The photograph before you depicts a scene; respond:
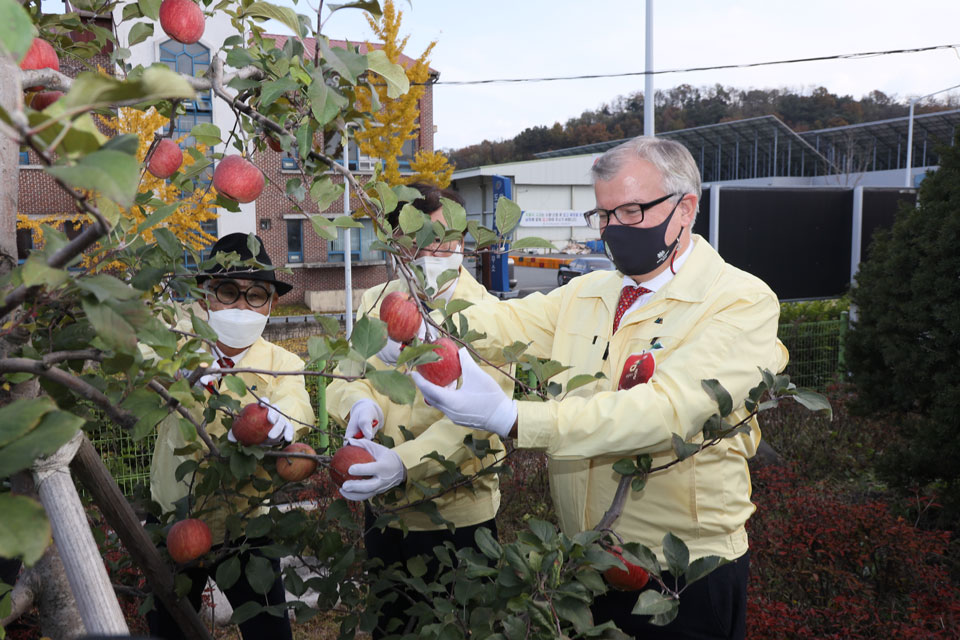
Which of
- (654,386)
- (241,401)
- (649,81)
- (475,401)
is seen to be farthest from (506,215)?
(649,81)

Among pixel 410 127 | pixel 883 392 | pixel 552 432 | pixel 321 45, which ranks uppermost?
pixel 410 127

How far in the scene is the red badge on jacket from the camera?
187cm

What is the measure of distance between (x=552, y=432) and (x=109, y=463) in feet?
15.7

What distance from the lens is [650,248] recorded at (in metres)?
2.06

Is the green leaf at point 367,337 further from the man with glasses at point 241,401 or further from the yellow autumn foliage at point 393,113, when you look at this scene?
the yellow autumn foliage at point 393,113

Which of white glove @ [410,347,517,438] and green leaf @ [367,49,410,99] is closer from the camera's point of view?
green leaf @ [367,49,410,99]

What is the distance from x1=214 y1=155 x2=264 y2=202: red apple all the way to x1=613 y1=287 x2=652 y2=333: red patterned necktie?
1.06 m

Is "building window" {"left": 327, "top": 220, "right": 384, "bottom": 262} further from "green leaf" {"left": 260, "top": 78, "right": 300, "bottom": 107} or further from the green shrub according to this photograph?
"green leaf" {"left": 260, "top": 78, "right": 300, "bottom": 107}

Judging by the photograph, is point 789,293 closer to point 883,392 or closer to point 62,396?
point 883,392

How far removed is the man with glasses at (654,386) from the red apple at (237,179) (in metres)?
0.62

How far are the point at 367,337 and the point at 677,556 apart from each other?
831mm

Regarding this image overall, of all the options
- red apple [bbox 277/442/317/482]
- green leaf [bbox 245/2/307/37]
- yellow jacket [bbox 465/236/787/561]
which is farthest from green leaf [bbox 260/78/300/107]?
red apple [bbox 277/442/317/482]

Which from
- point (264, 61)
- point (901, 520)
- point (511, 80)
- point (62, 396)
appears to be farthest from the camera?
point (511, 80)

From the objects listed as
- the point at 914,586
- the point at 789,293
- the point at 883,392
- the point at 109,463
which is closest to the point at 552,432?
the point at 914,586
